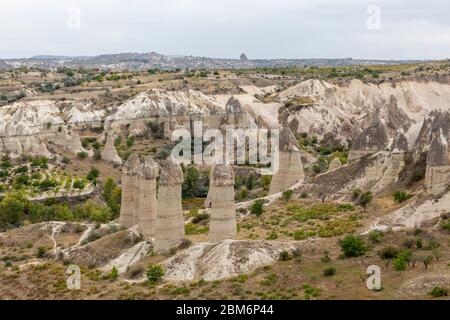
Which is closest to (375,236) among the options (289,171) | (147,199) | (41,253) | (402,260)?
(402,260)

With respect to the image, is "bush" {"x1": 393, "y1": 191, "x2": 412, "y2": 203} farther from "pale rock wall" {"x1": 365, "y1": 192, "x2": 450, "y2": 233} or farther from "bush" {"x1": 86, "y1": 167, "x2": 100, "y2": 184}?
"bush" {"x1": 86, "y1": 167, "x2": 100, "y2": 184}

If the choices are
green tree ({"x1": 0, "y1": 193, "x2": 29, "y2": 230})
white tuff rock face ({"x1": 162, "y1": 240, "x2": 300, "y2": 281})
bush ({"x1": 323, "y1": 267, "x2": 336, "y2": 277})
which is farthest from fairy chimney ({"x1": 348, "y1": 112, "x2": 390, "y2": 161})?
green tree ({"x1": 0, "y1": 193, "x2": 29, "y2": 230})

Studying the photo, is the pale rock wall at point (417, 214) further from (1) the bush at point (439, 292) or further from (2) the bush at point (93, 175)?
(2) the bush at point (93, 175)

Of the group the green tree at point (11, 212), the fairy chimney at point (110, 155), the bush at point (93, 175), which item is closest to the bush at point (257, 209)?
the green tree at point (11, 212)

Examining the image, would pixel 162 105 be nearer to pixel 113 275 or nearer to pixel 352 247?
pixel 113 275

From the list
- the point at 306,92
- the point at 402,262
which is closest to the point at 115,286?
the point at 402,262

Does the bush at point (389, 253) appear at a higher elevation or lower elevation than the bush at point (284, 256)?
higher
